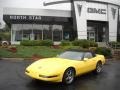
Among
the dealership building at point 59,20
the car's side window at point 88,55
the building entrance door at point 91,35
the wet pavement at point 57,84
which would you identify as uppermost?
the dealership building at point 59,20

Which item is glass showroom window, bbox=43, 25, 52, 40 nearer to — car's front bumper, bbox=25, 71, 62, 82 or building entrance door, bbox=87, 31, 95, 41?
building entrance door, bbox=87, 31, 95, 41

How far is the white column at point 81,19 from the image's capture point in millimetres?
38812

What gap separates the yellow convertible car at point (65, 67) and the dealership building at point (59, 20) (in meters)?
26.1

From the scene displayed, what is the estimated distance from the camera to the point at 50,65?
9.95 metres

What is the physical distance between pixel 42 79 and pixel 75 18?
98.6 ft

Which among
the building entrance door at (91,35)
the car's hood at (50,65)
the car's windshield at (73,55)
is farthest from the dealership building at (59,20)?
the car's hood at (50,65)

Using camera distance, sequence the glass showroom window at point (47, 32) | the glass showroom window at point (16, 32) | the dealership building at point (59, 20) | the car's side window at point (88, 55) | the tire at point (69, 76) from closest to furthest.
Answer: the tire at point (69, 76)
the car's side window at point (88, 55)
the dealership building at point (59, 20)
the glass showroom window at point (16, 32)
the glass showroom window at point (47, 32)

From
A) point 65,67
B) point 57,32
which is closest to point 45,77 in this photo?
point 65,67

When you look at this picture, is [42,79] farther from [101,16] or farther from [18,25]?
[101,16]

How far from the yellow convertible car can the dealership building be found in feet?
85.8

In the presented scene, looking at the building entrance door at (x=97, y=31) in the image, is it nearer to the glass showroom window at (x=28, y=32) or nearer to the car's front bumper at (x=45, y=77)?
the glass showroom window at (x=28, y=32)

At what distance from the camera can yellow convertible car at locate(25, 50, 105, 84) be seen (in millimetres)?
9434

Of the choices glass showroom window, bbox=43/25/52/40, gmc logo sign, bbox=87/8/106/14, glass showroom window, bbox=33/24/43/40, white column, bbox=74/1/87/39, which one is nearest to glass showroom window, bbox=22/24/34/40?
glass showroom window, bbox=33/24/43/40

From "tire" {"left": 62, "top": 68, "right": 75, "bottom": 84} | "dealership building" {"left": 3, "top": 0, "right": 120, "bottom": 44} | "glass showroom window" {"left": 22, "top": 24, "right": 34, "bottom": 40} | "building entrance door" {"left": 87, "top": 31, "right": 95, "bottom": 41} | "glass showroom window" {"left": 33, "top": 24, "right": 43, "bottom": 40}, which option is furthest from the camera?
"building entrance door" {"left": 87, "top": 31, "right": 95, "bottom": 41}
